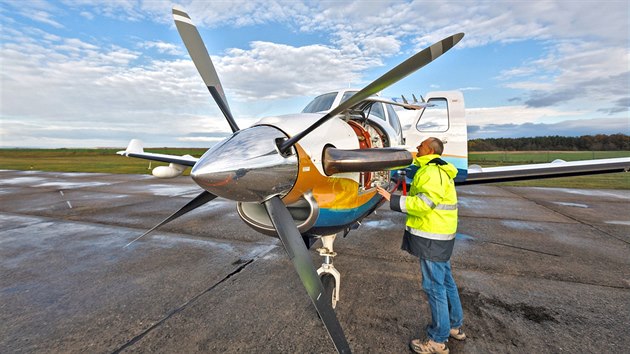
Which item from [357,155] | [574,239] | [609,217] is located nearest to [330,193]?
[357,155]

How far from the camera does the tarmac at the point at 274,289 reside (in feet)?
10.1

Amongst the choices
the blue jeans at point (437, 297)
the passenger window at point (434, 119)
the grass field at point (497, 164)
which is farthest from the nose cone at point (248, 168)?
the grass field at point (497, 164)

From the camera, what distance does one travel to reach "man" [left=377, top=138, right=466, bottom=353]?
2791 millimetres

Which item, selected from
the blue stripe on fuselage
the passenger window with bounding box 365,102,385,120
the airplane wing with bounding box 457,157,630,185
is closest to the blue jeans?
the blue stripe on fuselage

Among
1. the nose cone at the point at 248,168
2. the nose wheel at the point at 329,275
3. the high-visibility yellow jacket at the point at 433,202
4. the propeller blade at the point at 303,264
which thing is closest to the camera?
the nose cone at the point at 248,168

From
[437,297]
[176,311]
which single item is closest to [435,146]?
[437,297]

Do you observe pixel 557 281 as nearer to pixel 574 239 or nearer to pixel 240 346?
pixel 574 239

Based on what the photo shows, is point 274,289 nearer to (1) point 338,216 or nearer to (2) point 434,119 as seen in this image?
(1) point 338,216

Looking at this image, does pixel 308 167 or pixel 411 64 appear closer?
pixel 411 64

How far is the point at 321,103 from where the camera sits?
470cm

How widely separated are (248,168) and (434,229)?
1.81 metres

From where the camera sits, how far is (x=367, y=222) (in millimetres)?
8070

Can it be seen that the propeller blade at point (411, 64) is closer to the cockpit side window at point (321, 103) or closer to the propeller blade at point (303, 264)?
the propeller blade at point (303, 264)

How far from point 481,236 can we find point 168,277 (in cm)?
637
